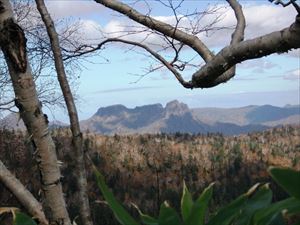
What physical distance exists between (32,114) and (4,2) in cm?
50

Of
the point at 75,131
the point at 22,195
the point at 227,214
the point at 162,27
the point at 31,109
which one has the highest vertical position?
the point at 162,27

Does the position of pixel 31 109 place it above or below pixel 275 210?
above

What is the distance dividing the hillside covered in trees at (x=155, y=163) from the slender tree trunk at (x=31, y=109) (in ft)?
23.6

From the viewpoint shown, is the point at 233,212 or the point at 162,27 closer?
the point at 233,212

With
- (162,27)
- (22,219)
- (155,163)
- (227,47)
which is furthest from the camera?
(155,163)

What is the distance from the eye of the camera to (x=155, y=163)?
17.4m

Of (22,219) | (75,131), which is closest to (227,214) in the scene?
(22,219)

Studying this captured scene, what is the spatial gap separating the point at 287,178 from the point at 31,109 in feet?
5.76

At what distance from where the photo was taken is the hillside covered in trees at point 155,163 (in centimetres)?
1298

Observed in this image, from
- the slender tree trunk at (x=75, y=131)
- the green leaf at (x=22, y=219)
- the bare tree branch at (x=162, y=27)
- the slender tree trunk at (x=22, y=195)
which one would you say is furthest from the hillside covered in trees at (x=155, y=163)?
the green leaf at (x=22, y=219)

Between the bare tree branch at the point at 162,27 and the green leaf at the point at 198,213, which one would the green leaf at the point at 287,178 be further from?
the bare tree branch at the point at 162,27

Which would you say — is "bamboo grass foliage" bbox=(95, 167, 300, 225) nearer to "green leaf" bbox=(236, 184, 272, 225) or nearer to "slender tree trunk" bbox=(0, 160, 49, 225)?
"green leaf" bbox=(236, 184, 272, 225)

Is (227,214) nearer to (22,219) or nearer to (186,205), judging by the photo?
(186,205)

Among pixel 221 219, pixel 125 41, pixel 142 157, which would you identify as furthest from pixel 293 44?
pixel 142 157
